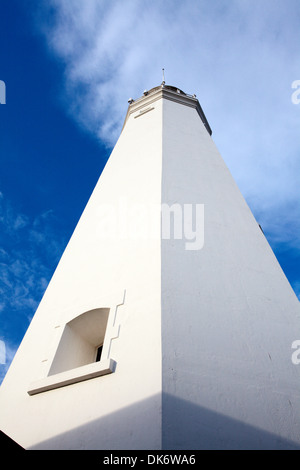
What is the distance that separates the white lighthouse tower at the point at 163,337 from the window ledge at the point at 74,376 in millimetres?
14

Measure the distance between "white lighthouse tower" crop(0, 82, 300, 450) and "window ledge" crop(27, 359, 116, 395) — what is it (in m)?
0.01

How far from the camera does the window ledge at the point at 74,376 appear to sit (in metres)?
3.91

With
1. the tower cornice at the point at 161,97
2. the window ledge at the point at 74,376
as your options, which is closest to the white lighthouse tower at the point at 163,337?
the window ledge at the point at 74,376

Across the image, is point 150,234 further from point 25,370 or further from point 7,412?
point 7,412

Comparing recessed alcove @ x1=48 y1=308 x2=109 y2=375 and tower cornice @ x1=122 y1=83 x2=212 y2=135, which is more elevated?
tower cornice @ x1=122 y1=83 x2=212 y2=135

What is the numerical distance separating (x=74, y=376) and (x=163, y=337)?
113 centimetres

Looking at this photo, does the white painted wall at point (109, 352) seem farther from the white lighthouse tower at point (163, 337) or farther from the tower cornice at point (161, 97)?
the tower cornice at point (161, 97)

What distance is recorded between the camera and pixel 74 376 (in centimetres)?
404

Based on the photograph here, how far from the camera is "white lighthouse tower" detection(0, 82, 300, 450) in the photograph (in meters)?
3.41

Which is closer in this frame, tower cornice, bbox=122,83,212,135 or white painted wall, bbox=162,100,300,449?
white painted wall, bbox=162,100,300,449

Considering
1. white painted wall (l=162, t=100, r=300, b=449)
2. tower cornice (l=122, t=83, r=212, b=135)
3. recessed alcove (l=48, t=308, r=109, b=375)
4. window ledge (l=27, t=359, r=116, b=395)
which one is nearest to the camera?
white painted wall (l=162, t=100, r=300, b=449)

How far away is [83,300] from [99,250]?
1.30 m

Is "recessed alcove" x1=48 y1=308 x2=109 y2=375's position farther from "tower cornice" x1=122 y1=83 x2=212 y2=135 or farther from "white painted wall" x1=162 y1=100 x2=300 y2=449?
"tower cornice" x1=122 y1=83 x2=212 y2=135

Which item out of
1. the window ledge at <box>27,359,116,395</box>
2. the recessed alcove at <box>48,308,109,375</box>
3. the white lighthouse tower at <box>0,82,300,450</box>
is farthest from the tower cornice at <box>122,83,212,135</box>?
the window ledge at <box>27,359,116,395</box>
